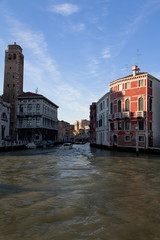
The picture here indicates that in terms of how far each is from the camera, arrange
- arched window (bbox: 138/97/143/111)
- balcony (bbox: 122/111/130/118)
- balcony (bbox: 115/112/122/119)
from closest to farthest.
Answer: arched window (bbox: 138/97/143/111) → balcony (bbox: 122/111/130/118) → balcony (bbox: 115/112/122/119)

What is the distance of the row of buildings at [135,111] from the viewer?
97.8 feet

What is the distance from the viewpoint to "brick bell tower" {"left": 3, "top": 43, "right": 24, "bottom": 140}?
53.0 m

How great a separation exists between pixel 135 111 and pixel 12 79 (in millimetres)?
36999

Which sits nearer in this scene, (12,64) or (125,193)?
(125,193)

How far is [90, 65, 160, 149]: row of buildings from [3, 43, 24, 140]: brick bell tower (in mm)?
30144

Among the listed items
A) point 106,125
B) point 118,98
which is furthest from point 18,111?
point 118,98

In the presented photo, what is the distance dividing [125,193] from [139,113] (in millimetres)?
23337

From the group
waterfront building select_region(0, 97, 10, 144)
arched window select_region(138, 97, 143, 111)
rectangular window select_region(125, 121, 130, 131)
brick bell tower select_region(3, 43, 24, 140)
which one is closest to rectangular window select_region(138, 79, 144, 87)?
arched window select_region(138, 97, 143, 111)

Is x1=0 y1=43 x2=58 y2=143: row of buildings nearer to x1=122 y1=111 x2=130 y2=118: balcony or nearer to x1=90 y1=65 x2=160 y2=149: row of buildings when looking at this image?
x1=90 y1=65 x2=160 y2=149: row of buildings

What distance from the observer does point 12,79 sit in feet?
174

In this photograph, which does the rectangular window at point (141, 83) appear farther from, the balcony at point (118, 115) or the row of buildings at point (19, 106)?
the row of buildings at point (19, 106)

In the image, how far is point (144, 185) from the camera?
9.43 meters

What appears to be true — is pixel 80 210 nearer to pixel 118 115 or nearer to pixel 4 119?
pixel 118 115

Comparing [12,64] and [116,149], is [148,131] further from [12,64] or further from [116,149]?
[12,64]
